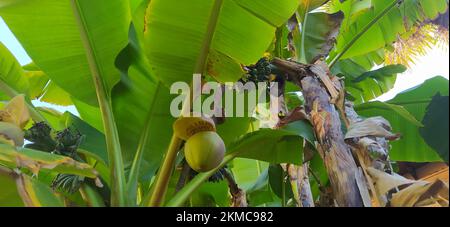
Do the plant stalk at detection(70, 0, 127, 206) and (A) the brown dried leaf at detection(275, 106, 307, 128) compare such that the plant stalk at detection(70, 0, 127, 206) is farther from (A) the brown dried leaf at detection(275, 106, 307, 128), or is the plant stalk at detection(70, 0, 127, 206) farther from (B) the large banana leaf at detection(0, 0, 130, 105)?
(A) the brown dried leaf at detection(275, 106, 307, 128)

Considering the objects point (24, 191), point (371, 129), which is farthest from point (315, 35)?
point (24, 191)

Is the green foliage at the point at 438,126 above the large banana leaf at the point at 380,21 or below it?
below

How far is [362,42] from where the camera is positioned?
1.36 meters

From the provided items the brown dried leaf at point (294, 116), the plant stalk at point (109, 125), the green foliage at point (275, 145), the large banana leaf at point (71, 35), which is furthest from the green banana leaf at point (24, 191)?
the brown dried leaf at point (294, 116)

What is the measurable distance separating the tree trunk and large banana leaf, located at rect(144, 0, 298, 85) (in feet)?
0.39

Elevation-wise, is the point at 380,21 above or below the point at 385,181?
above

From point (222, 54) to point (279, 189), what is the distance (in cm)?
47

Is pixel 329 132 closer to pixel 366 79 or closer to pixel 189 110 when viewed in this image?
pixel 189 110

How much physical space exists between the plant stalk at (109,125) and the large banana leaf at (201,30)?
184 millimetres

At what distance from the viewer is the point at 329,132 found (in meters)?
0.83

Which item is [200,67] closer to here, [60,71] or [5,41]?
[60,71]

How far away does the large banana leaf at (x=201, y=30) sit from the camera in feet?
2.97

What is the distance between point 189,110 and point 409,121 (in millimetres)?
669

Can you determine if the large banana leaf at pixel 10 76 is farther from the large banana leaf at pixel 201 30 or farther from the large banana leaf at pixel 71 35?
the large banana leaf at pixel 201 30
